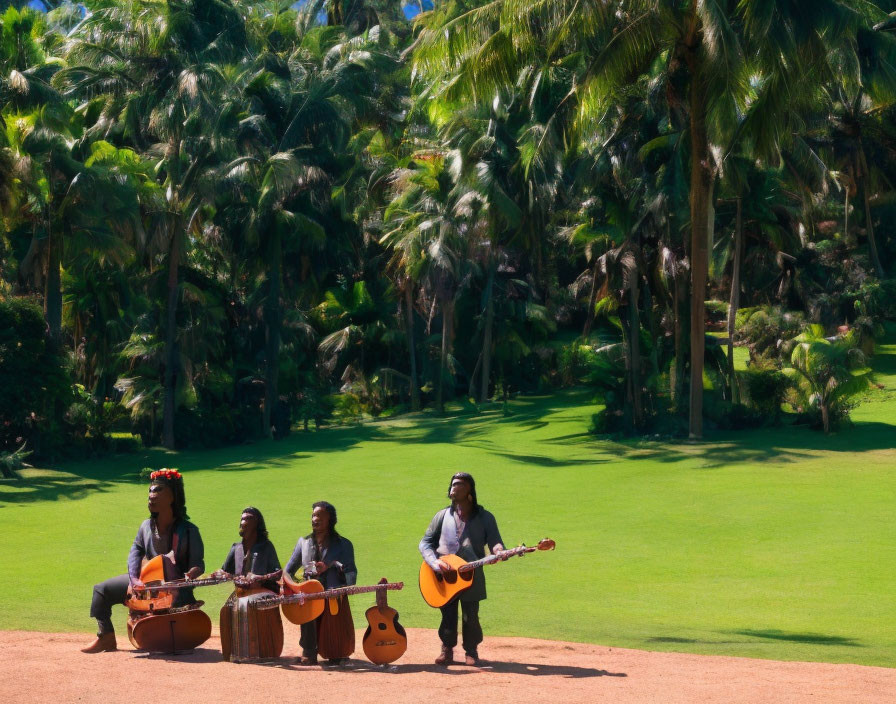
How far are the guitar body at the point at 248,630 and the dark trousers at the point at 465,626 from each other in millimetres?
1353

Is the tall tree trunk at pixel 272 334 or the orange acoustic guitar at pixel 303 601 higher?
the tall tree trunk at pixel 272 334

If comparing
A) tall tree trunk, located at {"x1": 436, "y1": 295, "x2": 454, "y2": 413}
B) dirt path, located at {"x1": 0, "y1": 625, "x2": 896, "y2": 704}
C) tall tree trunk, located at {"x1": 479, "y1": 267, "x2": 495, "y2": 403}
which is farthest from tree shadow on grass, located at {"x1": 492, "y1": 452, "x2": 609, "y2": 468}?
dirt path, located at {"x1": 0, "y1": 625, "x2": 896, "y2": 704}

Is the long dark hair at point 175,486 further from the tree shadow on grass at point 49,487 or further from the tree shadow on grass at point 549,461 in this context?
the tree shadow on grass at point 549,461

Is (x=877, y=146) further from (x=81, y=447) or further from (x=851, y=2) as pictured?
(x=81, y=447)

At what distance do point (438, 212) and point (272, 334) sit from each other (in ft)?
22.5

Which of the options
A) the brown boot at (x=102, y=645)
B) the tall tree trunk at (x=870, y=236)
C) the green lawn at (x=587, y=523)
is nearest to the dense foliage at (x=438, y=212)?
the tall tree trunk at (x=870, y=236)

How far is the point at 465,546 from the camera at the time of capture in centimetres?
930

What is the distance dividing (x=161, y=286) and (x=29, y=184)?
Result: 7507 millimetres

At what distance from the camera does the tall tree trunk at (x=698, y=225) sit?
24688mm

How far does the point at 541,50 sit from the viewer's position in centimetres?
2141

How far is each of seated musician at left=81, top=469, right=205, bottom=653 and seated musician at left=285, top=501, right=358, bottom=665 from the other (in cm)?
84

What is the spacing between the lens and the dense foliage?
2244 cm

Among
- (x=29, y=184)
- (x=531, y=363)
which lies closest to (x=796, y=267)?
(x=531, y=363)

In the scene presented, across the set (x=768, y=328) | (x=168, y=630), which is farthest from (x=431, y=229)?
(x=168, y=630)
